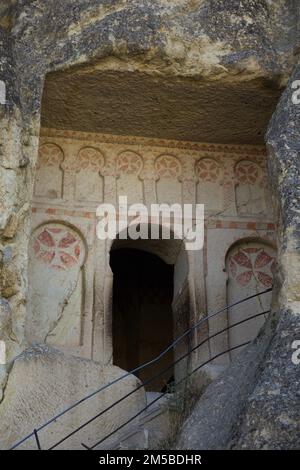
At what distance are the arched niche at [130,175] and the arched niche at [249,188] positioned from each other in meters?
1.01

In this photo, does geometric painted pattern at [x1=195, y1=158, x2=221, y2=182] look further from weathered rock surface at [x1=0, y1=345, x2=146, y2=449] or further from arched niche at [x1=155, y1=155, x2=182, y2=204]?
weathered rock surface at [x1=0, y1=345, x2=146, y2=449]

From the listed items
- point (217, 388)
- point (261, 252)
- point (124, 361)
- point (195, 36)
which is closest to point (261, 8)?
point (195, 36)

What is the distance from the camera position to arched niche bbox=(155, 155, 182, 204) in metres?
10.1

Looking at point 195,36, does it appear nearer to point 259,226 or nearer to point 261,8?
point 261,8

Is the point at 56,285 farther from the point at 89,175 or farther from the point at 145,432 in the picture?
the point at 145,432

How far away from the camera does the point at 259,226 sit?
33.2 ft

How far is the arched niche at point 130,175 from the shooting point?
10.0 m

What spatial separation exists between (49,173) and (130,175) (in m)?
0.81

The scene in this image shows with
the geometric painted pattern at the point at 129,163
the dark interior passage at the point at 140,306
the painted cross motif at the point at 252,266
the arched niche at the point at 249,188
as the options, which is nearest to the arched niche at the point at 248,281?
the painted cross motif at the point at 252,266

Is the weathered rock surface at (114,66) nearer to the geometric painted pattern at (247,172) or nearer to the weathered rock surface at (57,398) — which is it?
the weathered rock surface at (57,398)

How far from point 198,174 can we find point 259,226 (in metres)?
0.82

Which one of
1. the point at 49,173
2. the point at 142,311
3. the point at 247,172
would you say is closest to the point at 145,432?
the point at 49,173

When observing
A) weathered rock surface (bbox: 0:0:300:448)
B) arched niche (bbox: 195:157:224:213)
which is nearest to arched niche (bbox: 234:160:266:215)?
arched niche (bbox: 195:157:224:213)
